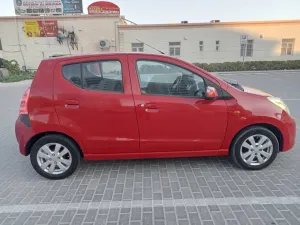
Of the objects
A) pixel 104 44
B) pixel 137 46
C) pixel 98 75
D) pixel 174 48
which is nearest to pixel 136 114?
pixel 98 75

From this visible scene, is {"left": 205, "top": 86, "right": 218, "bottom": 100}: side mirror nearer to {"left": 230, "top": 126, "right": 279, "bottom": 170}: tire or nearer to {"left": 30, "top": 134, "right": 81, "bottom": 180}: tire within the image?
{"left": 230, "top": 126, "right": 279, "bottom": 170}: tire

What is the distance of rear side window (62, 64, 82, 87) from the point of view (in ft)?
9.86

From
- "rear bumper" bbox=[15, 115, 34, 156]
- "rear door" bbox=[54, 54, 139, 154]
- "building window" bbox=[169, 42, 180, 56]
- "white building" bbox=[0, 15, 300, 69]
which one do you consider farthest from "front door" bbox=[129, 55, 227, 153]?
"building window" bbox=[169, 42, 180, 56]

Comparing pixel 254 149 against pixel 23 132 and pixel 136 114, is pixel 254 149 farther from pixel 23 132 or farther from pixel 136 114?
pixel 23 132

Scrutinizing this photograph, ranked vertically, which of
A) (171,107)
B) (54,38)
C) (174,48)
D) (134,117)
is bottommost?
(134,117)

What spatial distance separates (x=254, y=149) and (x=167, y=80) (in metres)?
1.59

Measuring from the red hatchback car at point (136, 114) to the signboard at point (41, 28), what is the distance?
60.4 ft

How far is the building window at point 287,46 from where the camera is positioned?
67.9 feet

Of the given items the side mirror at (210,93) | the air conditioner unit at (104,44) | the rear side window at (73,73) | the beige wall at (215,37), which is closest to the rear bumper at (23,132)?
the rear side window at (73,73)

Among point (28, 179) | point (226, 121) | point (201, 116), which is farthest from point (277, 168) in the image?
point (28, 179)

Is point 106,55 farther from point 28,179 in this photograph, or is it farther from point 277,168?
point 277,168

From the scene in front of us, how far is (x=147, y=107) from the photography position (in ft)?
9.81

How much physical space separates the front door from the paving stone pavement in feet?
1.63

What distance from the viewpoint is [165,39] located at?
20203mm
